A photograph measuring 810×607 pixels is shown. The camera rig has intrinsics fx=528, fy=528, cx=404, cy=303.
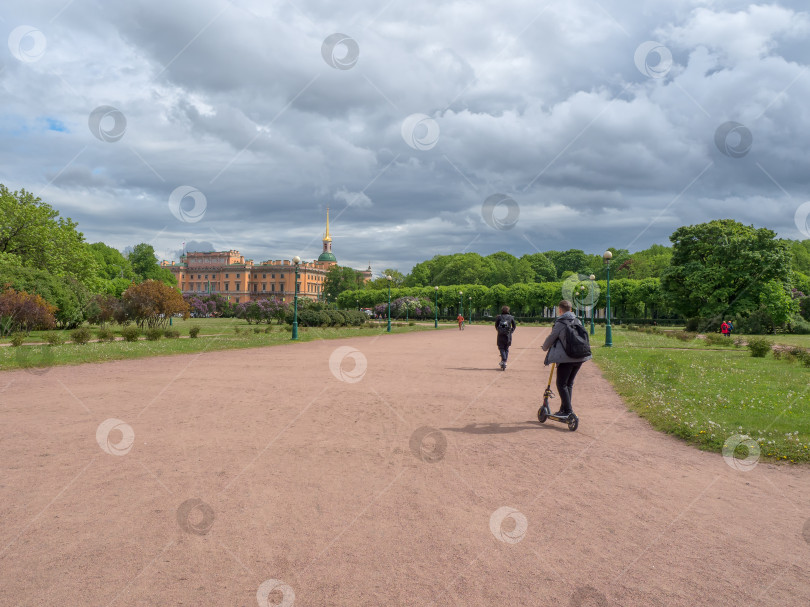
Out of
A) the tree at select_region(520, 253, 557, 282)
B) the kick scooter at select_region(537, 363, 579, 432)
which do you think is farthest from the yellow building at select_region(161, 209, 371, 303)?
the kick scooter at select_region(537, 363, 579, 432)

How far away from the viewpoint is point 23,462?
5898mm

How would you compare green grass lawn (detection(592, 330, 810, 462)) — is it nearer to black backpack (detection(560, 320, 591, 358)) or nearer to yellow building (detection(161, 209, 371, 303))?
black backpack (detection(560, 320, 591, 358))

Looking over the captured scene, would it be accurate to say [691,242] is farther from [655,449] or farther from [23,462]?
[23,462]

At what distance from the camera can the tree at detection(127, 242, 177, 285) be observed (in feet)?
334

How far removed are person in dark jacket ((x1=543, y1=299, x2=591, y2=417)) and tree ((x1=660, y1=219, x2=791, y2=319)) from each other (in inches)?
1691

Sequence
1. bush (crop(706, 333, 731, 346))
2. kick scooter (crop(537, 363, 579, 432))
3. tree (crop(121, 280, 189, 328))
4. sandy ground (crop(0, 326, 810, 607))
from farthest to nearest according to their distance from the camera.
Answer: tree (crop(121, 280, 189, 328))
bush (crop(706, 333, 731, 346))
kick scooter (crop(537, 363, 579, 432))
sandy ground (crop(0, 326, 810, 607))

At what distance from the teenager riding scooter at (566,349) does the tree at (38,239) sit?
4450 cm

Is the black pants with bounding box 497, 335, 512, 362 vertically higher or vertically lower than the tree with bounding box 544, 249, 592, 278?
lower

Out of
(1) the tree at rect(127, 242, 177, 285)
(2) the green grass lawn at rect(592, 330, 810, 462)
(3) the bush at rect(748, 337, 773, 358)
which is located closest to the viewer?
(2) the green grass lawn at rect(592, 330, 810, 462)

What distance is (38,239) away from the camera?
42.9m

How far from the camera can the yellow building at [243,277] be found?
15875 centimetres

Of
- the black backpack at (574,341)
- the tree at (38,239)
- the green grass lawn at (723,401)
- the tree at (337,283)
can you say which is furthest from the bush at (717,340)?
the tree at (337,283)

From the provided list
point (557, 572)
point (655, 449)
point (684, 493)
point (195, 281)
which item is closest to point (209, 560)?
point (557, 572)

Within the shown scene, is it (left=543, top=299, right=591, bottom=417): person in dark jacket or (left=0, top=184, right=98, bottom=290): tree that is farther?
(left=0, top=184, right=98, bottom=290): tree
